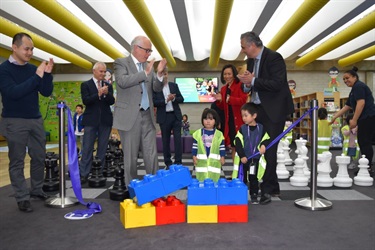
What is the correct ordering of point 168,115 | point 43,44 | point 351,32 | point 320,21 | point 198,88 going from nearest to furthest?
point 168,115
point 351,32
point 320,21
point 43,44
point 198,88

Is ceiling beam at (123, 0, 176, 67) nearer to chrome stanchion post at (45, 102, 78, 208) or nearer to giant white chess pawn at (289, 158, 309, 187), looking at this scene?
chrome stanchion post at (45, 102, 78, 208)

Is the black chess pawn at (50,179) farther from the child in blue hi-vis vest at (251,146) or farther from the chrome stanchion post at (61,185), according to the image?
the child in blue hi-vis vest at (251,146)

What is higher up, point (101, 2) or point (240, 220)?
point (101, 2)

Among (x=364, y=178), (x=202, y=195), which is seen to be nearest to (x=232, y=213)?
(x=202, y=195)

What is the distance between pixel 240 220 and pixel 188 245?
0.51 meters

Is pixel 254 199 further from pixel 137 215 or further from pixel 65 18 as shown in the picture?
pixel 65 18

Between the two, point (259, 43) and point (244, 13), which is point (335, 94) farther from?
point (259, 43)

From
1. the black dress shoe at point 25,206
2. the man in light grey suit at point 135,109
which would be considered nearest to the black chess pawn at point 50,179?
the black dress shoe at point 25,206

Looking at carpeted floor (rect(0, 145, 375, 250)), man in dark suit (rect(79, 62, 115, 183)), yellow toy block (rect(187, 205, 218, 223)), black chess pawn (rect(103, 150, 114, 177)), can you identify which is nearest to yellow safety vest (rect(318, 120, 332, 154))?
carpeted floor (rect(0, 145, 375, 250))

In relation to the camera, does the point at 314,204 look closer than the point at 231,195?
No

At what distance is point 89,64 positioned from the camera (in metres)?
10.3

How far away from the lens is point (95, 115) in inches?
130

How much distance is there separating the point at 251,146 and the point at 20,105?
1800 millimetres

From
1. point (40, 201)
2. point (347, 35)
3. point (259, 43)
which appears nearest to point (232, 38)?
point (347, 35)
